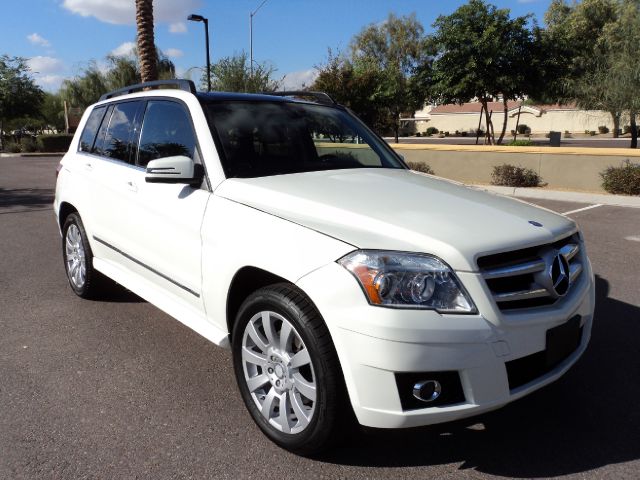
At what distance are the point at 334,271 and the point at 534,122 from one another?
72.5 m

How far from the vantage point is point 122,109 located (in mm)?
4527

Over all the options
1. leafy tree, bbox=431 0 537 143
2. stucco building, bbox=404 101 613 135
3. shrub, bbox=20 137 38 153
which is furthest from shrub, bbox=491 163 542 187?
stucco building, bbox=404 101 613 135

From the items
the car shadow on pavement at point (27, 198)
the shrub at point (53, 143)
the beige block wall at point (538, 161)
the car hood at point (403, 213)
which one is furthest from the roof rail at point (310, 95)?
the shrub at point (53, 143)

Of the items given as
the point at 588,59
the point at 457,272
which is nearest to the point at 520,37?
the point at 588,59

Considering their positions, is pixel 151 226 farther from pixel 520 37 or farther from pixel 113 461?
pixel 520 37

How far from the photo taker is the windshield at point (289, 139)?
3.43m

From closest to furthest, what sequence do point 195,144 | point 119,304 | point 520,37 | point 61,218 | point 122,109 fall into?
point 195,144 < point 122,109 < point 119,304 < point 61,218 < point 520,37

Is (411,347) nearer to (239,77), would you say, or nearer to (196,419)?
(196,419)

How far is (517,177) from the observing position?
48.2 ft

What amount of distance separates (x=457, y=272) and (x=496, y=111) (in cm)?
7373

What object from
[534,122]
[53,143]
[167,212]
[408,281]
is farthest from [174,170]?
[534,122]

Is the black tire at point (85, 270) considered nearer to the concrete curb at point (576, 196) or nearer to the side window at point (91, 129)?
the side window at point (91, 129)

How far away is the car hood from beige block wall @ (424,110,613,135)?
60575 mm

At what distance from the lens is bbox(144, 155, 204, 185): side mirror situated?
3.17m
